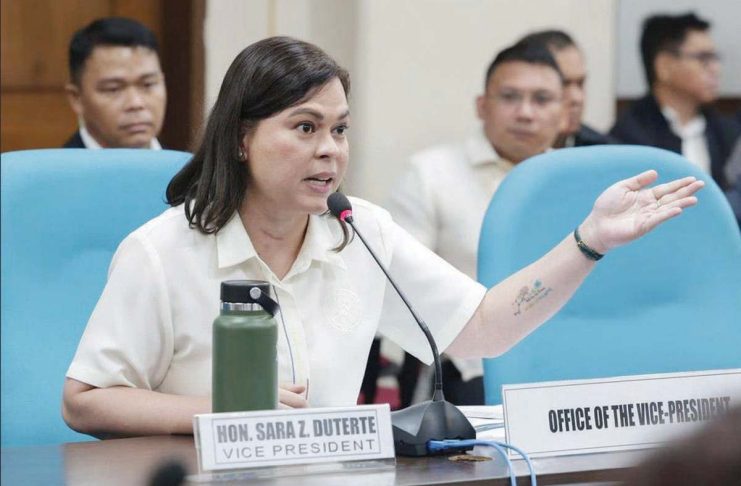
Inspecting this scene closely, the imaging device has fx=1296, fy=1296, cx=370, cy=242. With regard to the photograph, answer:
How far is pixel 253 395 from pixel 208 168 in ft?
1.70

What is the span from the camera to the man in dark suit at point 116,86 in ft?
11.0

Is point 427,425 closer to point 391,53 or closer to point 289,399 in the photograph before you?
point 289,399

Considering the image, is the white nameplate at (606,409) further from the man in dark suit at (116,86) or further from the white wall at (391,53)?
the white wall at (391,53)

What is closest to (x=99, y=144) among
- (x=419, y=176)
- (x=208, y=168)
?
(x=419, y=176)

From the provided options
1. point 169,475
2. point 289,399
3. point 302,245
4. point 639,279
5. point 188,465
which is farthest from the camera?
point 639,279

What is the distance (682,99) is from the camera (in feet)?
16.7

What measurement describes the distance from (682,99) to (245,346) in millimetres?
3909

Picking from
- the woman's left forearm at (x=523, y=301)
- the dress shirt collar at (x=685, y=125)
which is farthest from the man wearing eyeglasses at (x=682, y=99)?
the woman's left forearm at (x=523, y=301)

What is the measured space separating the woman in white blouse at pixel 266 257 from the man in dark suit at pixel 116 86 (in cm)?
143

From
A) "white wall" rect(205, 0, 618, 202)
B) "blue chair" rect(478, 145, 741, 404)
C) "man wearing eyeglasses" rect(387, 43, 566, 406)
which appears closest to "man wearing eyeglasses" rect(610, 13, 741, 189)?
"white wall" rect(205, 0, 618, 202)

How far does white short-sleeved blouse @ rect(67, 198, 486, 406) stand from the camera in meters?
1.80

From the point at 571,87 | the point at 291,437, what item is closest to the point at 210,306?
the point at 291,437

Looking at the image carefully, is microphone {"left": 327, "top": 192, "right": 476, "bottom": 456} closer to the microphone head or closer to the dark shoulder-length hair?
the microphone head

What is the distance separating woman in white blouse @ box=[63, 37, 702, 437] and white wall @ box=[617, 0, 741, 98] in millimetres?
3189
